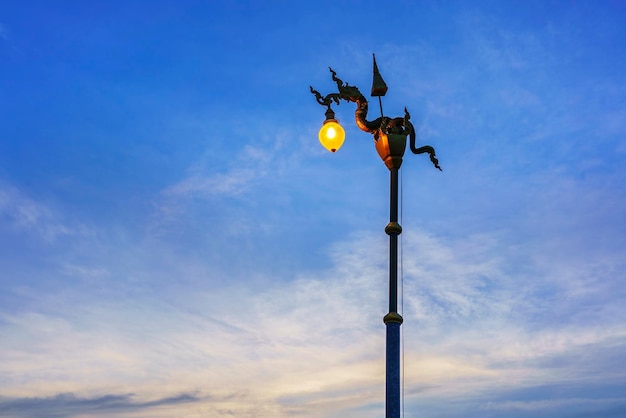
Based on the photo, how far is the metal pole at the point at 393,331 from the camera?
36.6 feet

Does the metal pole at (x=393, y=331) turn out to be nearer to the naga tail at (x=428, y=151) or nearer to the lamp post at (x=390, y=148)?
the lamp post at (x=390, y=148)

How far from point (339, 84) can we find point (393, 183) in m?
2.16

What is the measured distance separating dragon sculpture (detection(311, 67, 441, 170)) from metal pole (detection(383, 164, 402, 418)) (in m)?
1.39

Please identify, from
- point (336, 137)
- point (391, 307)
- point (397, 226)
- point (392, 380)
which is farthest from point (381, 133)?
point (392, 380)

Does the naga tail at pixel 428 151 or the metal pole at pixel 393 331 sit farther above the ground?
the naga tail at pixel 428 151

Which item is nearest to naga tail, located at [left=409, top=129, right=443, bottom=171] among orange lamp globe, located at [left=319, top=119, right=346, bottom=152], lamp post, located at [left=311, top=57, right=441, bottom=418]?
lamp post, located at [left=311, top=57, right=441, bottom=418]

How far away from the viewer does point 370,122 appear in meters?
13.0

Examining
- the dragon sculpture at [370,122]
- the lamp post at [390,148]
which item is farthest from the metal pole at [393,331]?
the dragon sculpture at [370,122]

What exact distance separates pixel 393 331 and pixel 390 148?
2960 mm

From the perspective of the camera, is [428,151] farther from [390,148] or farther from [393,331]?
[393,331]

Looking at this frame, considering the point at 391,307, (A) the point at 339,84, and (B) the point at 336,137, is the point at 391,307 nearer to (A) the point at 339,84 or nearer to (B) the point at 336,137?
(B) the point at 336,137

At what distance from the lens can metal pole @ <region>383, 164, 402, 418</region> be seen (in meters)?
11.1

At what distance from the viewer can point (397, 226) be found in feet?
39.9

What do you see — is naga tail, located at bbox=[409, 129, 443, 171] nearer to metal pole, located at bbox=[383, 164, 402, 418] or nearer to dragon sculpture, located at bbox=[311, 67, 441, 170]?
dragon sculpture, located at bbox=[311, 67, 441, 170]
